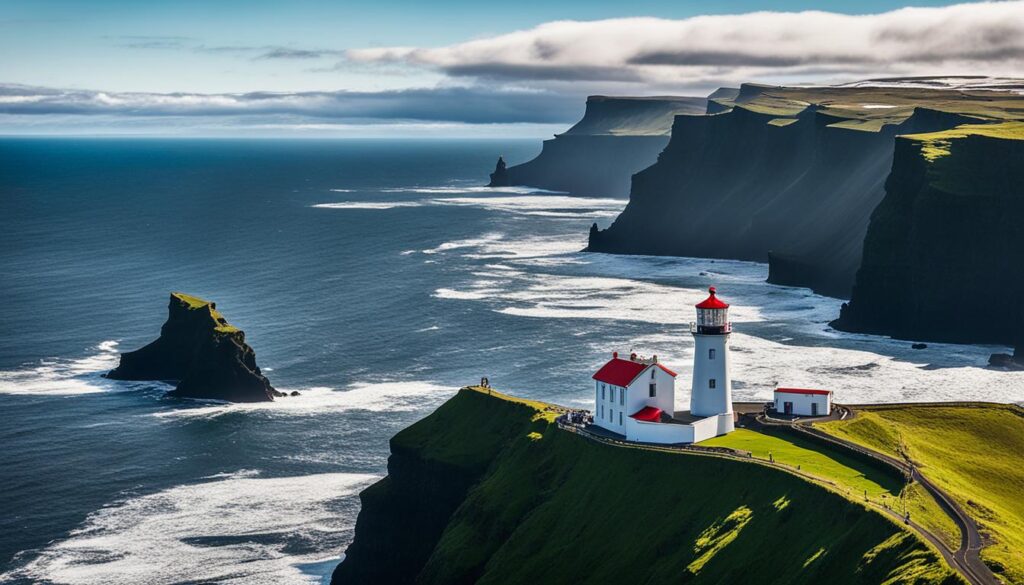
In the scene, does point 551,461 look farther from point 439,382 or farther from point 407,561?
point 439,382

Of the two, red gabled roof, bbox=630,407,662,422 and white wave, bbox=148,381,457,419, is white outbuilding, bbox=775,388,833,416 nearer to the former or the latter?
red gabled roof, bbox=630,407,662,422

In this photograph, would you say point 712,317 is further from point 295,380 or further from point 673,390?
point 295,380

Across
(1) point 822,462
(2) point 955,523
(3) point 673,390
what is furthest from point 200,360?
(2) point 955,523

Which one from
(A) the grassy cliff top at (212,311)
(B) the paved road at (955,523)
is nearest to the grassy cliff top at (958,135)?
(A) the grassy cliff top at (212,311)

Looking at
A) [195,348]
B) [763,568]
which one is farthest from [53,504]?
[763,568]

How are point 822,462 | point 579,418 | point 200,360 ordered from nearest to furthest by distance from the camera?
point 822,462, point 579,418, point 200,360
